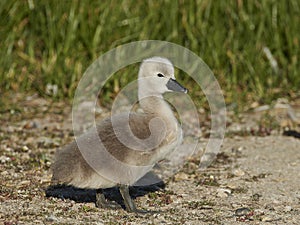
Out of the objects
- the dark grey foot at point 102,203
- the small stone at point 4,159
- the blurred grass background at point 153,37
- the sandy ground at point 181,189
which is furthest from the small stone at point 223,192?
the blurred grass background at point 153,37

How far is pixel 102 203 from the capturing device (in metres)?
5.46

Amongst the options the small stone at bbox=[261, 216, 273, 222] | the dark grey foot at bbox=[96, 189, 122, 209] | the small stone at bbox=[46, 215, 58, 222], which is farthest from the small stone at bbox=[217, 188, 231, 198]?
the small stone at bbox=[46, 215, 58, 222]

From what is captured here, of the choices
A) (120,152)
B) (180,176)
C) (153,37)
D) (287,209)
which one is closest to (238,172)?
(180,176)

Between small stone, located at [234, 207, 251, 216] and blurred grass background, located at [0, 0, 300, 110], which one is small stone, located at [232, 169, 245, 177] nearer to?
small stone, located at [234, 207, 251, 216]

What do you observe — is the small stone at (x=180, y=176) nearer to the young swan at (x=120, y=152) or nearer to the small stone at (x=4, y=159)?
the young swan at (x=120, y=152)

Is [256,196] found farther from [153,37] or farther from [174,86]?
[153,37]

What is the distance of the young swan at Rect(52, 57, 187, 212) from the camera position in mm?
5180

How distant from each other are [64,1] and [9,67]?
1.16 meters

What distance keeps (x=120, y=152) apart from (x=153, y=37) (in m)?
4.10

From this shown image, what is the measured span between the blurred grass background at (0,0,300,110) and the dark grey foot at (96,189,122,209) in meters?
3.38

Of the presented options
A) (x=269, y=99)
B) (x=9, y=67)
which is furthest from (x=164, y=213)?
(x=9, y=67)

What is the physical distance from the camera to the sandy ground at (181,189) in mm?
5195

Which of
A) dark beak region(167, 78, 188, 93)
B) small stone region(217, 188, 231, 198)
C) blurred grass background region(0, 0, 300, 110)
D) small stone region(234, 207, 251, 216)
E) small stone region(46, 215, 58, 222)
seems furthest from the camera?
blurred grass background region(0, 0, 300, 110)

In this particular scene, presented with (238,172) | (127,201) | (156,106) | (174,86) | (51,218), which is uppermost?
(174,86)
